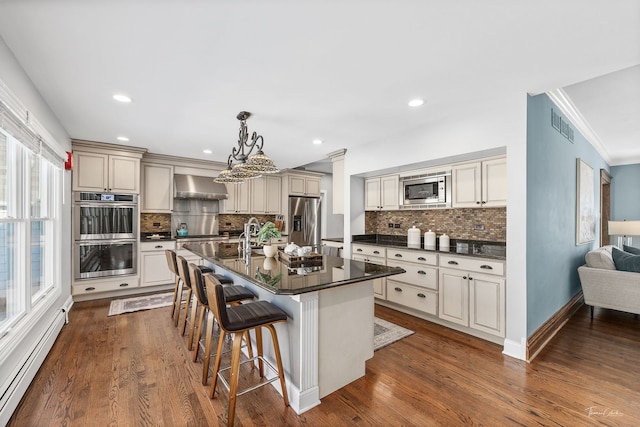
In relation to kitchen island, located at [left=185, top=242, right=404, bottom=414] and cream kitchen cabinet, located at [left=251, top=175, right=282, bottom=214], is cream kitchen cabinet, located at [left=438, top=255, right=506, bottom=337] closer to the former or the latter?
kitchen island, located at [left=185, top=242, right=404, bottom=414]

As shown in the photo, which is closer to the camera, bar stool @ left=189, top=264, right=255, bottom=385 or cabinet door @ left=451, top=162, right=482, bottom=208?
bar stool @ left=189, top=264, right=255, bottom=385

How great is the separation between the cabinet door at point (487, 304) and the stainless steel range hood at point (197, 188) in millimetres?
4462

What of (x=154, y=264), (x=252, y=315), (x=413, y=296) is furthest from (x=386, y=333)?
(x=154, y=264)

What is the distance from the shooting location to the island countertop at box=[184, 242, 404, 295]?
175 centimetres

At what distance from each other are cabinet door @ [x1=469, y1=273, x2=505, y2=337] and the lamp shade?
12.0 feet

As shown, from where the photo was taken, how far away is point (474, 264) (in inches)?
119

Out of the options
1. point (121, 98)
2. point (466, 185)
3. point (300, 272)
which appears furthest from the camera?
point (466, 185)

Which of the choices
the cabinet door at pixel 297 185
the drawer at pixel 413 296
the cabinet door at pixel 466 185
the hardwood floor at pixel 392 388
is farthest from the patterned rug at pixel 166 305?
the cabinet door at pixel 297 185

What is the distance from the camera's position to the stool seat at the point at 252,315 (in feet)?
5.92

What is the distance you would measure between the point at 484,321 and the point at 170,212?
16.8 feet

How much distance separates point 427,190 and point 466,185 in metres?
0.55

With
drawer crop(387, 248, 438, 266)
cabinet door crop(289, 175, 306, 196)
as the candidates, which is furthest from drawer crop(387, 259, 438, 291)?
cabinet door crop(289, 175, 306, 196)

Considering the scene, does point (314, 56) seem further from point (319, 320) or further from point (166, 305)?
point (166, 305)

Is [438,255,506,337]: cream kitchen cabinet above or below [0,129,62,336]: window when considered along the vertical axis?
below
